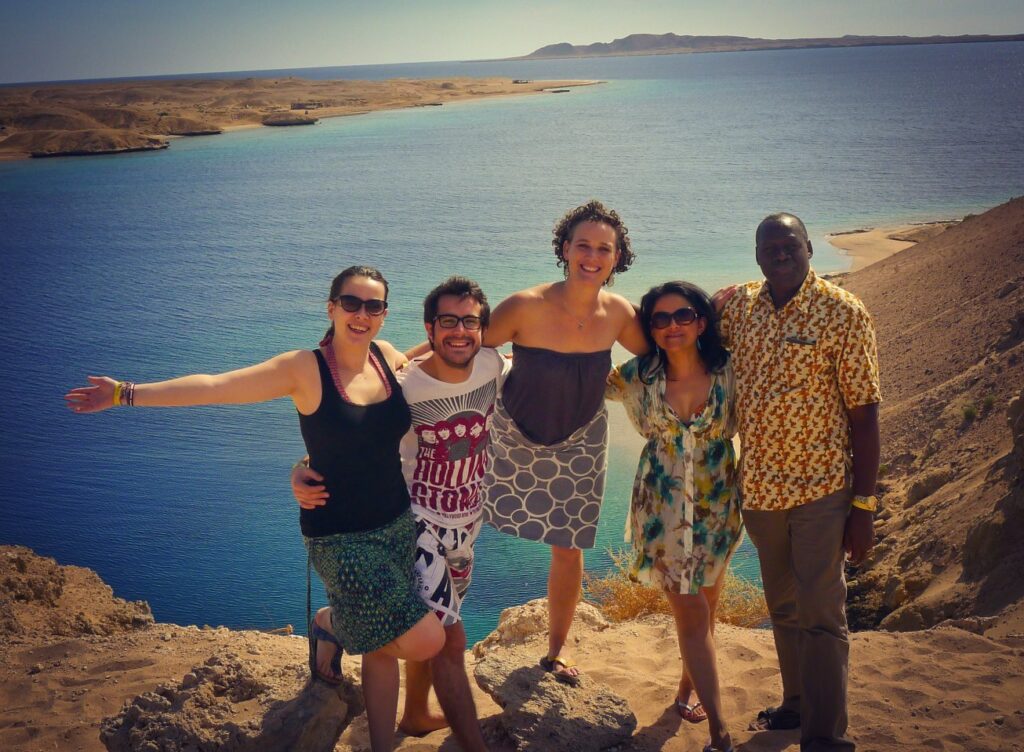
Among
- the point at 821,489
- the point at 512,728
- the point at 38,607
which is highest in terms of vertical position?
the point at 821,489

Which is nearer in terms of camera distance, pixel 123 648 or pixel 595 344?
pixel 595 344

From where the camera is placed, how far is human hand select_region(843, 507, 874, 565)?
131 inches

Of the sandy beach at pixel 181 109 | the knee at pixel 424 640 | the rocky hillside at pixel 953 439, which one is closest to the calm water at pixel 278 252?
the rocky hillside at pixel 953 439

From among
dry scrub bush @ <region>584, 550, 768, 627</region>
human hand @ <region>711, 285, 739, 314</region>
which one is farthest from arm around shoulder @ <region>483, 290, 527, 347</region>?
dry scrub bush @ <region>584, 550, 768, 627</region>

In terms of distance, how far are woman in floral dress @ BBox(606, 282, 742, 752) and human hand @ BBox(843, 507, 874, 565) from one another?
1.51 ft

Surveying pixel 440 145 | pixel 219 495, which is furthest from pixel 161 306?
pixel 440 145

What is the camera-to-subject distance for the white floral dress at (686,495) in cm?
355

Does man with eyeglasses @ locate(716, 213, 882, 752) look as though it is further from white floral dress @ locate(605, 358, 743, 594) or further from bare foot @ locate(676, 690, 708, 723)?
bare foot @ locate(676, 690, 708, 723)

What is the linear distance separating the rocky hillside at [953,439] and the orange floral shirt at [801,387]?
75.3 inches

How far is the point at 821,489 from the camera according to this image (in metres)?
3.37

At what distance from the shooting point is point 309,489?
317 centimetres

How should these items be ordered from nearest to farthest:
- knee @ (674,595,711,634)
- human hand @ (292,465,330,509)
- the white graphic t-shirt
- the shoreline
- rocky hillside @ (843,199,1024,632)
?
human hand @ (292,465,330,509)
the white graphic t-shirt
knee @ (674,595,711,634)
rocky hillside @ (843,199,1024,632)
the shoreline

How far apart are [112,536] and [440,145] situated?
121 feet

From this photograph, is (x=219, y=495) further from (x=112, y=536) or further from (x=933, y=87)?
(x=933, y=87)
